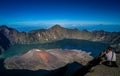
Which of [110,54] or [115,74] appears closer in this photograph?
[115,74]

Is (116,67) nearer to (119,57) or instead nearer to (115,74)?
(115,74)

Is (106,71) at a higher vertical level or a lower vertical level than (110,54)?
lower

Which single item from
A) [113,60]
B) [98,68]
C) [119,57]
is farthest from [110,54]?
[119,57]

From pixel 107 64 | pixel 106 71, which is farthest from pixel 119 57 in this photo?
pixel 106 71

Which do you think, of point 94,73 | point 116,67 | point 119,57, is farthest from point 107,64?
point 119,57

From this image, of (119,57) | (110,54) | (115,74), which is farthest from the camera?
(119,57)

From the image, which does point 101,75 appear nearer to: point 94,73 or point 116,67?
point 94,73

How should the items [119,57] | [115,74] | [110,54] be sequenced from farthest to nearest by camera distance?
[119,57]
[110,54]
[115,74]

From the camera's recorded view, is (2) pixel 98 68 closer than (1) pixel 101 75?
No

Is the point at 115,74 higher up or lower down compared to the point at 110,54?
lower down
